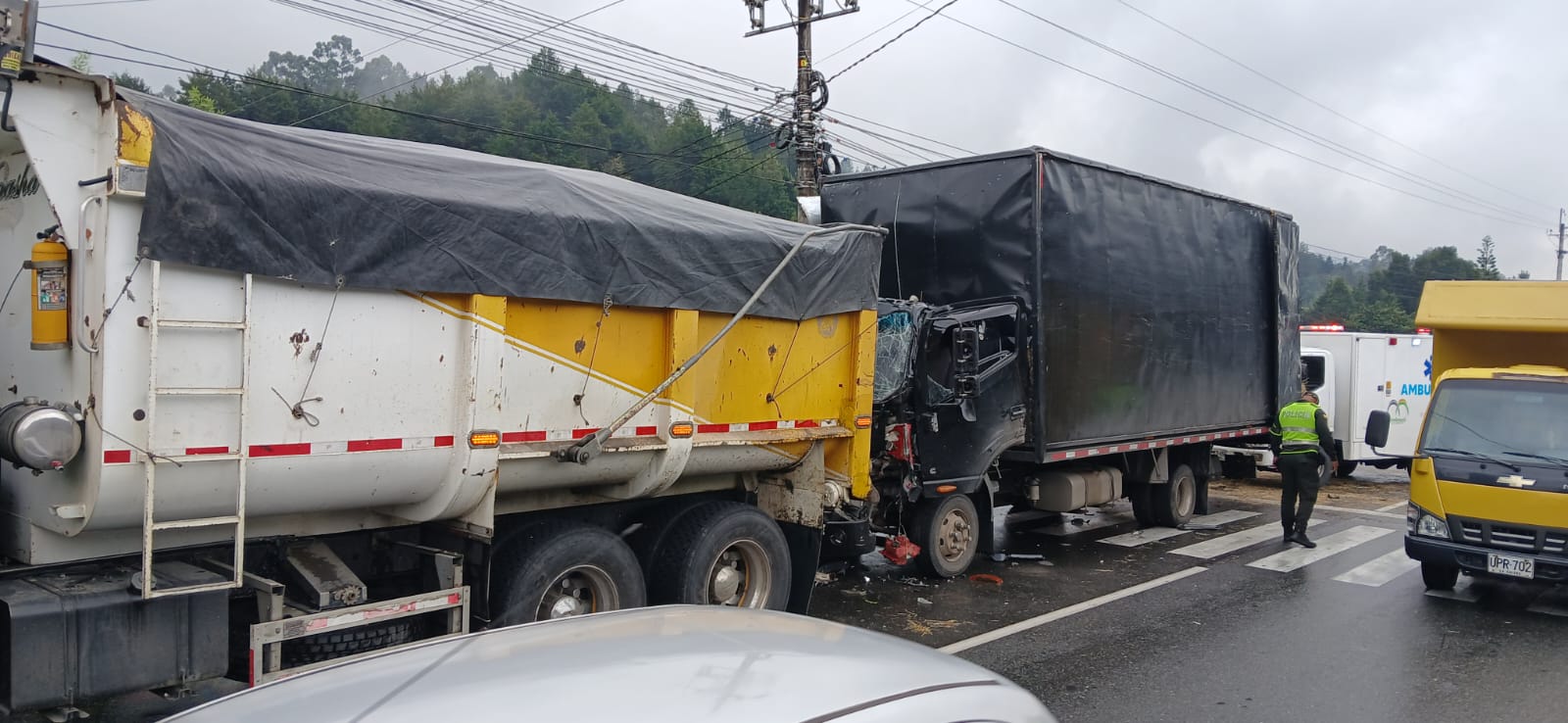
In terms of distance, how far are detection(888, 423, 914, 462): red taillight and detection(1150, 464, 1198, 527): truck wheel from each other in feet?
15.4

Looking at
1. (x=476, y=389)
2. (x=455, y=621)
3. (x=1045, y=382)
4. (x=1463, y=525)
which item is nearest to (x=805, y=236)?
(x=476, y=389)

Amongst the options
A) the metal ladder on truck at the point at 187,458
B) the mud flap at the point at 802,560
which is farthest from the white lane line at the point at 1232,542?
the metal ladder on truck at the point at 187,458

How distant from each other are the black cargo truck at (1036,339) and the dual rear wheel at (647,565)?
44.8 inches

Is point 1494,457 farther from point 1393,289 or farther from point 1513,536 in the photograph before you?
point 1393,289

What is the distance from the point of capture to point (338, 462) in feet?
15.4

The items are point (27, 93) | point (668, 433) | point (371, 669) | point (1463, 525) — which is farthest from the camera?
point (1463, 525)

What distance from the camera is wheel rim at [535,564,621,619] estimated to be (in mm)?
5711

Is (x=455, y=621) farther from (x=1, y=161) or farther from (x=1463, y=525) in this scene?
(x=1463, y=525)

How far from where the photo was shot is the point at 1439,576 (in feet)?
29.1

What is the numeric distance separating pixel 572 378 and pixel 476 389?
2.00ft

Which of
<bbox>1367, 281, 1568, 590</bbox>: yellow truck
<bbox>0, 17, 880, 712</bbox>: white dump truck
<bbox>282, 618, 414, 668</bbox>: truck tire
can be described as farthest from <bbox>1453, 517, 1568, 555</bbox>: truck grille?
<bbox>282, 618, 414, 668</bbox>: truck tire

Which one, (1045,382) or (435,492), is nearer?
(435,492)

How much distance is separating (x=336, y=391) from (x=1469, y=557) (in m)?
8.41

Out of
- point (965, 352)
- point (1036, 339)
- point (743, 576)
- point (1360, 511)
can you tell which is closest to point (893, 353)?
→ point (965, 352)
